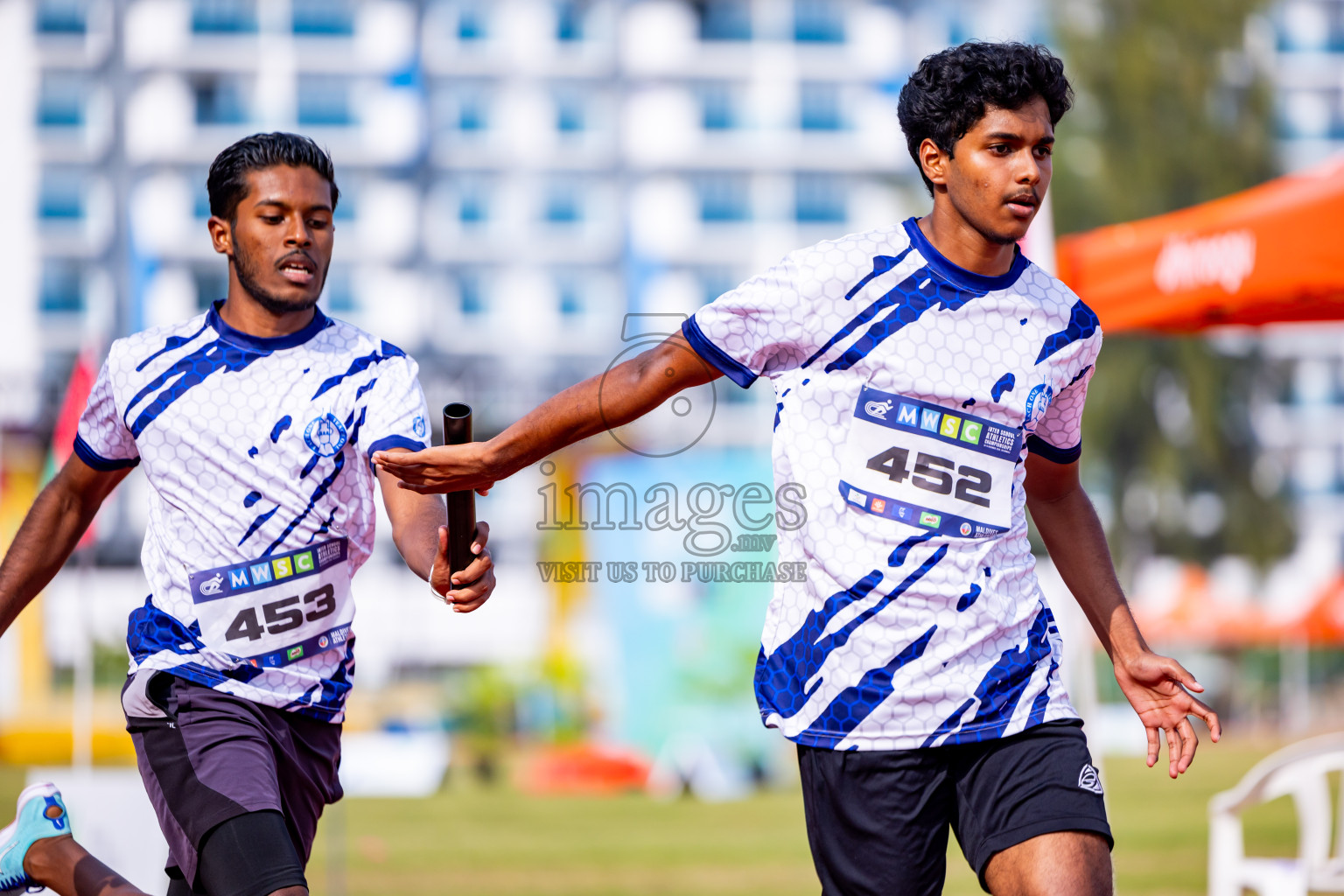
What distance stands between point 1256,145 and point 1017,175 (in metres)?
30.6

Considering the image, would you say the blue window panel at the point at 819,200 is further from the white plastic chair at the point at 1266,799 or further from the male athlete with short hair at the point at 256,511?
the male athlete with short hair at the point at 256,511

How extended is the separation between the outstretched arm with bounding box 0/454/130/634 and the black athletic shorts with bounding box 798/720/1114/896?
2.25m

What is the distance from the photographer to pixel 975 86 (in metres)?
3.29

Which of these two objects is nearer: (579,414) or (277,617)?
(579,414)

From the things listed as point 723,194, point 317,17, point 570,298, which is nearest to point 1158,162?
point 723,194

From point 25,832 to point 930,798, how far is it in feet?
8.77

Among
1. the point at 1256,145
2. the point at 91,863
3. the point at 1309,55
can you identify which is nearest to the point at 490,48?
the point at 1309,55

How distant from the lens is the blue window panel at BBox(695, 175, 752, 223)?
68250 millimetres

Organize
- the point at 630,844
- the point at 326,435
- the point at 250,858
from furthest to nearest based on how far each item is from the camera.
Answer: the point at 630,844 → the point at 326,435 → the point at 250,858

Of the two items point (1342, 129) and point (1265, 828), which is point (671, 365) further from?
point (1342, 129)

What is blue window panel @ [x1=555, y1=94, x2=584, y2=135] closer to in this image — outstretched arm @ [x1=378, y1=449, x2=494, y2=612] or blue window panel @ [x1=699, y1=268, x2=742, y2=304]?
blue window panel @ [x1=699, y1=268, x2=742, y2=304]

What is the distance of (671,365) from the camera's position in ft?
10.7

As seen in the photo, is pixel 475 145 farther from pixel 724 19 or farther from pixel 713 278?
pixel 724 19

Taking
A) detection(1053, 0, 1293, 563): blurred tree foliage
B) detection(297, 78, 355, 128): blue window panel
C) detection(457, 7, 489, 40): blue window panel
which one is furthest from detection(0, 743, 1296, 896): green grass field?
detection(457, 7, 489, 40): blue window panel
